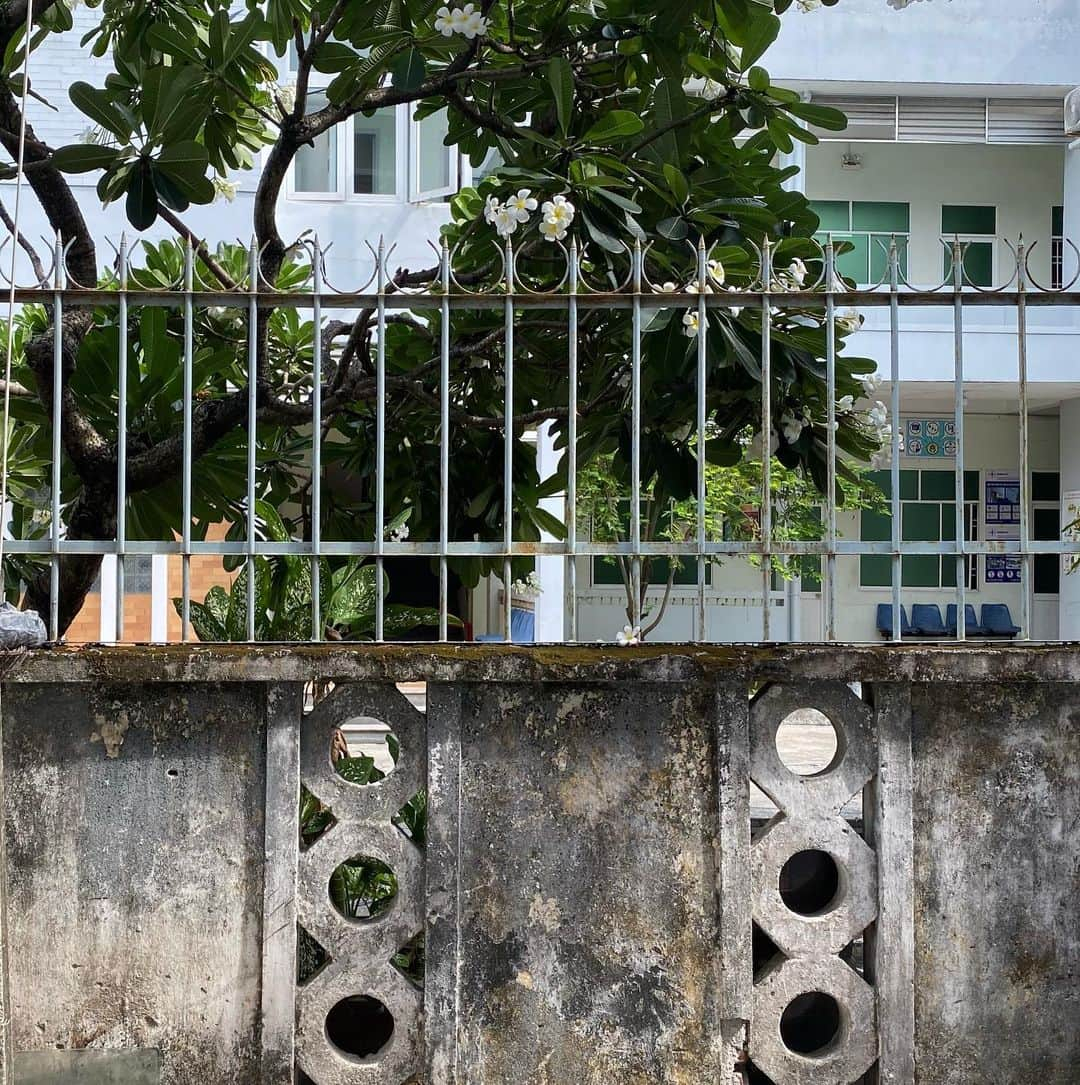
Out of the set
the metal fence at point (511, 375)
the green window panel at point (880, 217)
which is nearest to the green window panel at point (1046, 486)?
the green window panel at point (880, 217)

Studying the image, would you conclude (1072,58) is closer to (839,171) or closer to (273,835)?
(839,171)

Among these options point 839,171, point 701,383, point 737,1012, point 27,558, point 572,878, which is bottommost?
point 737,1012

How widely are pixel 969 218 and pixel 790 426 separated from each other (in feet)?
45.6

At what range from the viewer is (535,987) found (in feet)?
10.2

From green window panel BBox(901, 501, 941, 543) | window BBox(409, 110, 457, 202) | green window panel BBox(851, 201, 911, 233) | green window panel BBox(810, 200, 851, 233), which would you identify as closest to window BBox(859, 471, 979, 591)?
green window panel BBox(901, 501, 941, 543)

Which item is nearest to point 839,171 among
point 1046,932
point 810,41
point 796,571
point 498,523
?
point 810,41

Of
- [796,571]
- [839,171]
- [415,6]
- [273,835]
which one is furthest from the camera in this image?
[839,171]

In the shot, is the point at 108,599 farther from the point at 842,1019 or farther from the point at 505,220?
the point at 842,1019

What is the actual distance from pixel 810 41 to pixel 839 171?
266cm

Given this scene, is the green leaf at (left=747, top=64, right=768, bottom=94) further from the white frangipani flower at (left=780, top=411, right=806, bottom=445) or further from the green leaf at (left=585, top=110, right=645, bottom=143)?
the white frangipani flower at (left=780, top=411, right=806, bottom=445)

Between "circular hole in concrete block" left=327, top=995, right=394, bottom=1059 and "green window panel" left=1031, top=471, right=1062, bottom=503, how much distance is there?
15.0 meters

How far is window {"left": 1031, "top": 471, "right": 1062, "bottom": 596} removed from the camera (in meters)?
16.2

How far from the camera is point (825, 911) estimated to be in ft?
10.4

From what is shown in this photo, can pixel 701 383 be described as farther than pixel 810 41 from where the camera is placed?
No
